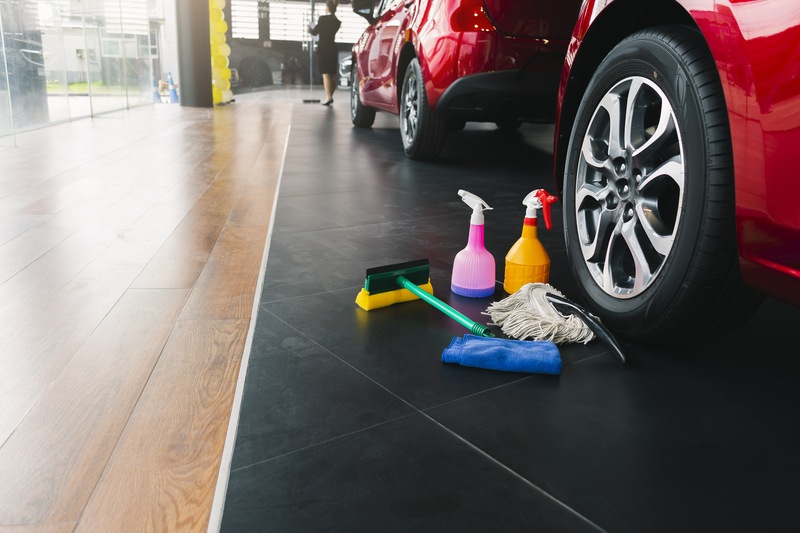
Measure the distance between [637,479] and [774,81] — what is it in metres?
0.75

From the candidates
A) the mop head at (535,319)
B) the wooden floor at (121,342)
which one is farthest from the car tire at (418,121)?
the mop head at (535,319)

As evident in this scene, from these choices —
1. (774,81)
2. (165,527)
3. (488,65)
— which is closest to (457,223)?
(488,65)

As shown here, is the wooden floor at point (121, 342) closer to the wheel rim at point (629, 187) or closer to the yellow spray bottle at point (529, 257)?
the yellow spray bottle at point (529, 257)

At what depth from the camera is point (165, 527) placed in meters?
1.04

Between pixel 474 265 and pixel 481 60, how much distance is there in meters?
2.10

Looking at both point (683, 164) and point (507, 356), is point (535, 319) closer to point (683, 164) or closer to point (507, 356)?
point (507, 356)

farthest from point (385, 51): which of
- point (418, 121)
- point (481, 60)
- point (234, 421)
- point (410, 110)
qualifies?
point (234, 421)

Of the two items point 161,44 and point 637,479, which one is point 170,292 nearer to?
point 637,479

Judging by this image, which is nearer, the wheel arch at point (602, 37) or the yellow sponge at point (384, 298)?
the wheel arch at point (602, 37)

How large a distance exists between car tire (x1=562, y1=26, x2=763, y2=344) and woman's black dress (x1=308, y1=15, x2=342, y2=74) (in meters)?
9.78

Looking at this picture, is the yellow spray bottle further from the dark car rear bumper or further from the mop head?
the dark car rear bumper

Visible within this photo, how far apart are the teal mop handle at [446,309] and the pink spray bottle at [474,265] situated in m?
0.17

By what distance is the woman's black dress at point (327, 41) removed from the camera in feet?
35.8

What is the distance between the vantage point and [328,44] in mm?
11219
